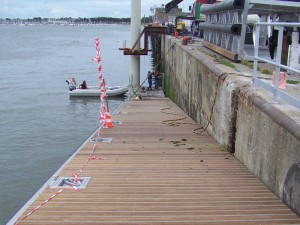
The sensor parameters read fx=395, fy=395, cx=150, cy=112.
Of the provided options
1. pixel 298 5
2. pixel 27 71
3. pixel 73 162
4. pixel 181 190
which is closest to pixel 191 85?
pixel 298 5

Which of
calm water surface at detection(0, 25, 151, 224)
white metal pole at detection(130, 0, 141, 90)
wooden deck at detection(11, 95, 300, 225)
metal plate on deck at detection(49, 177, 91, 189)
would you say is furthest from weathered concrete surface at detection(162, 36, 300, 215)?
white metal pole at detection(130, 0, 141, 90)

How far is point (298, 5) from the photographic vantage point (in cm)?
913

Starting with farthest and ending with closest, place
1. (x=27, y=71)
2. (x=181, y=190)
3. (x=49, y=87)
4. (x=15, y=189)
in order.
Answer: (x=27, y=71) < (x=49, y=87) < (x=15, y=189) < (x=181, y=190)

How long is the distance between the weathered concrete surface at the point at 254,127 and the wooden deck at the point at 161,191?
0.20 metres

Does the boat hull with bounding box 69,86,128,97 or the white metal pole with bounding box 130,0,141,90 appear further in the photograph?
the boat hull with bounding box 69,86,128,97

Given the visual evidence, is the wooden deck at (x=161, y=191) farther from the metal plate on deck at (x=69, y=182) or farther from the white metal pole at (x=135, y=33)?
the white metal pole at (x=135, y=33)

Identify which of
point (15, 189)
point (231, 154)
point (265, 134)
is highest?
point (265, 134)

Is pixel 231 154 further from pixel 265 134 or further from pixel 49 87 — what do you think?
pixel 49 87

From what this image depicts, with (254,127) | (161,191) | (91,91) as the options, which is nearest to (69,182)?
(161,191)

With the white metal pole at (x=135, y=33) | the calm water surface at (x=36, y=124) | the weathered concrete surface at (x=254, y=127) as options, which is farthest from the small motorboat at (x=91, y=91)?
Result: the weathered concrete surface at (x=254, y=127)

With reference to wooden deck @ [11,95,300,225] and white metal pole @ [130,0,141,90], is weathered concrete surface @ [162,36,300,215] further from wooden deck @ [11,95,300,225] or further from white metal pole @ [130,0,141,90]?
white metal pole @ [130,0,141,90]

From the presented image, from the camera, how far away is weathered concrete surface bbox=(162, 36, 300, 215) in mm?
4488

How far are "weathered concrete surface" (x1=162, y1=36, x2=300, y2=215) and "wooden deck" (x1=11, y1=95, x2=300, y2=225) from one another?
202mm

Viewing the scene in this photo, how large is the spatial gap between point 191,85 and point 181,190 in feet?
25.6
